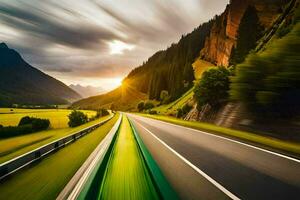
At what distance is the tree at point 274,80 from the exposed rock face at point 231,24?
57.3 m

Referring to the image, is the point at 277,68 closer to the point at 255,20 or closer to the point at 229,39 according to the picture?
the point at 255,20

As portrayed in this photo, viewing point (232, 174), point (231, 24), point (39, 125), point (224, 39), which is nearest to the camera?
point (232, 174)

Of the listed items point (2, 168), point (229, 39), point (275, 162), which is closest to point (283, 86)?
point (275, 162)

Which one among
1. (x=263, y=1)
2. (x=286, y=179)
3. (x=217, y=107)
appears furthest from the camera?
(x=263, y=1)

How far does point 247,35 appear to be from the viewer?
219ft

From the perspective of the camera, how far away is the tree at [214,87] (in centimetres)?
3794

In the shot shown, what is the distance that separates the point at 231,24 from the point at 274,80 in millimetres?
84058

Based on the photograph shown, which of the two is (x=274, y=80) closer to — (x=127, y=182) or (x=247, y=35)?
(x=127, y=182)

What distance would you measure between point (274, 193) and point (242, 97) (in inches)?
851

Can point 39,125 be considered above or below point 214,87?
below

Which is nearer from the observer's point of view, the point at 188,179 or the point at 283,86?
the point at 188,179

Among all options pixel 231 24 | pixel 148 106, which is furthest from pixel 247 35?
pixel 148 106

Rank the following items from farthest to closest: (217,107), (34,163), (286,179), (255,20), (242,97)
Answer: (255,20) < (217,107) < (242,97) < (34,163) < (286,179)

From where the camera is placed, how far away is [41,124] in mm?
71250
